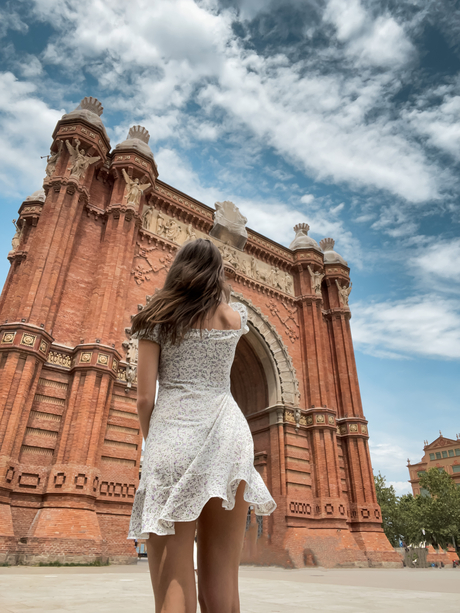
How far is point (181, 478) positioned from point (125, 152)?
52.9 ft

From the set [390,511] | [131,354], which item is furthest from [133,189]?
[390,511]

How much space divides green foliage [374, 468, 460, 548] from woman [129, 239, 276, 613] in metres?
36.6

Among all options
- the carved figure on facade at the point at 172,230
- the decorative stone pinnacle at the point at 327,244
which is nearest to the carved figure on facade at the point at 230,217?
the carved figure on facade at the point at 172,230

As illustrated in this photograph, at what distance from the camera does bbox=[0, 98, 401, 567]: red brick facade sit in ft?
34.0

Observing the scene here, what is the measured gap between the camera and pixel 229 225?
18.7 metres

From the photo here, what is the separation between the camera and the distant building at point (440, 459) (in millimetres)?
56500

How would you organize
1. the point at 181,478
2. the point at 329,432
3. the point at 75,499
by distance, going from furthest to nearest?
the point at 329,432 → the point at 75,499 → the point at 181,478

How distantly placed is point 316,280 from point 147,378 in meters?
20.1

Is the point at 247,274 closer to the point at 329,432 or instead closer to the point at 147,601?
the point at 329,432

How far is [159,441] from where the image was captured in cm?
158

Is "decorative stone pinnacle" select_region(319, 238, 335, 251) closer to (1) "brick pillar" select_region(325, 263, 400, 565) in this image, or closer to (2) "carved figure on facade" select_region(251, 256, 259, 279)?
(1) "brick pillar" select_region(325, 263, 400, 565)

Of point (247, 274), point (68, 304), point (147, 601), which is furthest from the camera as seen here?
point (247, 274)

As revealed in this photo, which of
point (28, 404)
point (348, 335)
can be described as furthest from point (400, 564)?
point (28, 404)

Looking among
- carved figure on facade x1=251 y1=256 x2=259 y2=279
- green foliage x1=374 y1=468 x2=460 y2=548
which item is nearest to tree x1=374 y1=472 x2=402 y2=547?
green foliage x1=374 y1=468 x2=460 y2=548
